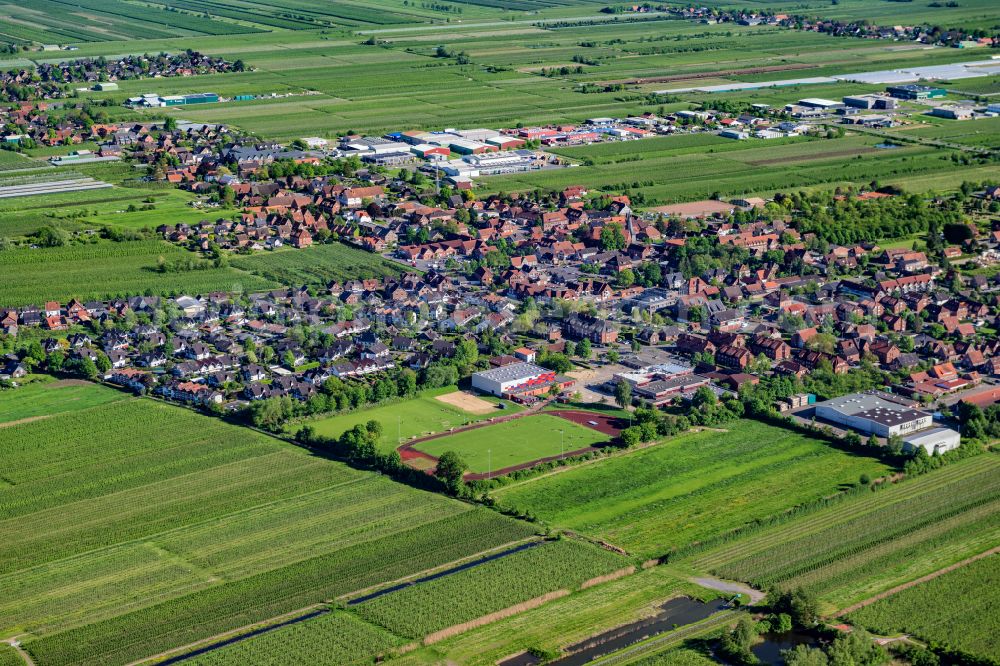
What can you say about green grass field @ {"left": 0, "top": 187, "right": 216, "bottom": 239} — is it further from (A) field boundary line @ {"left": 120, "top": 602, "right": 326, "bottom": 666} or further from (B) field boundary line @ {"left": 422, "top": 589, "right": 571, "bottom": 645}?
(B) field boundary line @ {"left": 422, "top": 589, "right": 571, "bottom": 645}

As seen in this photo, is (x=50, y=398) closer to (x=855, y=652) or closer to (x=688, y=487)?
(x=688, y=487)

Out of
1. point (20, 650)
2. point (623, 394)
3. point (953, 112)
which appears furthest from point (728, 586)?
point (953, 112)

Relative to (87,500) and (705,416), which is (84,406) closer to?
(87,500)

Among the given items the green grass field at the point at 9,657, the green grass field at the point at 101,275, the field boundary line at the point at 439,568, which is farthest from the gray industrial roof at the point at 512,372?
the green grass field at the point at 9,657

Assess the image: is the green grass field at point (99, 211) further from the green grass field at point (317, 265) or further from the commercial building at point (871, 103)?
the commercial building at point (871, 103)

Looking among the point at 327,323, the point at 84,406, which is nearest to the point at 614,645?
the point at 84,406

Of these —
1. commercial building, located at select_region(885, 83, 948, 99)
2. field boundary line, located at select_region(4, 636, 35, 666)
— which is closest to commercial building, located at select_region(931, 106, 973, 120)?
commercial building, located at select_region(885, 83, 948, 99)
